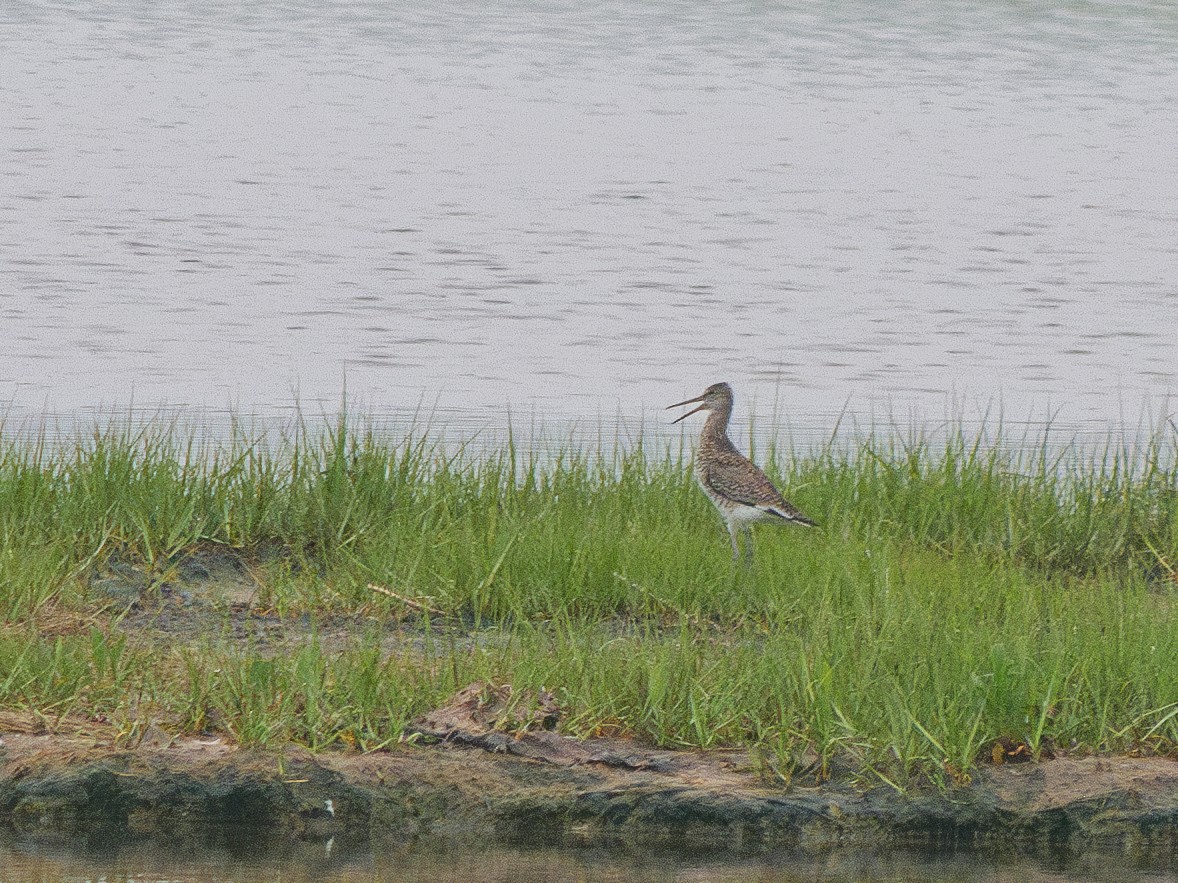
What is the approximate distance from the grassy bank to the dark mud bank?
12cm

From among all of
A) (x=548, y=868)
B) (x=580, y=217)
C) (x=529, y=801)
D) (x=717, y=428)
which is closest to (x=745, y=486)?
(x=717, y=428)

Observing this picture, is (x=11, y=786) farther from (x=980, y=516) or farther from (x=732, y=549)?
(x=980, y=516)

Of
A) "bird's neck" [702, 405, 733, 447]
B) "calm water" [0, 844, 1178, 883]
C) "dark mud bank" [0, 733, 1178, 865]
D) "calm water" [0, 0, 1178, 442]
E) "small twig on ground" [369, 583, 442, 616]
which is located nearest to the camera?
"calm water" [0, 844, 1178, 883]

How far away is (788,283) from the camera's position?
46.2 ft

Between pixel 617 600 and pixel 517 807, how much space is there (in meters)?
1.46

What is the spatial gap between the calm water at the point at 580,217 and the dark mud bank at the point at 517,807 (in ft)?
14.1

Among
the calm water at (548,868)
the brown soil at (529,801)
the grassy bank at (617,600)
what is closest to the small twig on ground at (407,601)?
the grassy bank at (617,600)

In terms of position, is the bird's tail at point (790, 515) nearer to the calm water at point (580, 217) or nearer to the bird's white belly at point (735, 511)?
the bird's white belly at point (735, 511)

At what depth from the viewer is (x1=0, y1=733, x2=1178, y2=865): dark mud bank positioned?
208 inches

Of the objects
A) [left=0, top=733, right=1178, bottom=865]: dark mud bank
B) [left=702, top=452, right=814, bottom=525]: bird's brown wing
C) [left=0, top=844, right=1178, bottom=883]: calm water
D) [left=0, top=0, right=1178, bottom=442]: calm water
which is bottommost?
[left=0, top=844, right=1178, bottom=883]: calm water

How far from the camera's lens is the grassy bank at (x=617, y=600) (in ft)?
18.2

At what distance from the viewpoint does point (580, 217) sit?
53.6 ft

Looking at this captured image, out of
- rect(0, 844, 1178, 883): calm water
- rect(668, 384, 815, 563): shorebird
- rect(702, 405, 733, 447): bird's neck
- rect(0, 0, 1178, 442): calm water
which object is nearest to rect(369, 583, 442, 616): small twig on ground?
rect(668, 384, 815, 563): shorebird

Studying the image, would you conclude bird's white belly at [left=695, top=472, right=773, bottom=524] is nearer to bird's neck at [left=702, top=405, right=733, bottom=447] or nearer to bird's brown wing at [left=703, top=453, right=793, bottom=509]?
bird's brown wing at [left=703, top=453, right=793, bottom=509]
